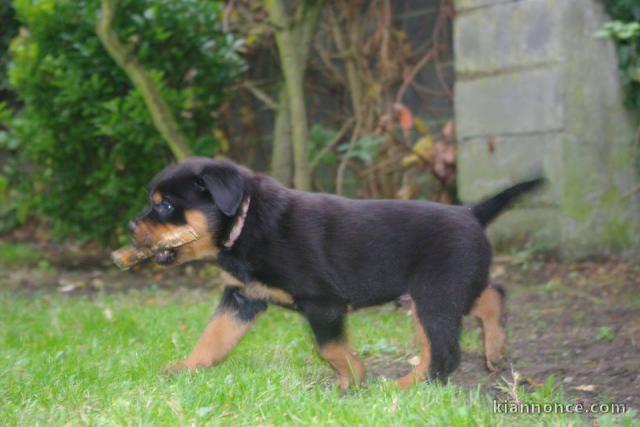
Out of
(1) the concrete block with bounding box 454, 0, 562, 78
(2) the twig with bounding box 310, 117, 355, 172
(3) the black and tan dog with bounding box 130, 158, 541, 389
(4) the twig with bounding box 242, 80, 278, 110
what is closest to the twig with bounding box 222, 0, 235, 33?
(4) the twig with bounding box 242, 80, 278, 110

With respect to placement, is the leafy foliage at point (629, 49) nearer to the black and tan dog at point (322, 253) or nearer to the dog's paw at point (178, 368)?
the black and tan dog at point (322, 253)

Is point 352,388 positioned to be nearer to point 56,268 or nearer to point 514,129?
point 514,129

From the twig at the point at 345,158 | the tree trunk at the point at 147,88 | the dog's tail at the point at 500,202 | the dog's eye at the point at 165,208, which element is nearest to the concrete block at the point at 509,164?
the twig at the point at 345,158

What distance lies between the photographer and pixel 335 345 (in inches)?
142

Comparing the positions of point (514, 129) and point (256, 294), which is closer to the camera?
point (256, 294)

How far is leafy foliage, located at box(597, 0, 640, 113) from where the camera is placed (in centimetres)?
568

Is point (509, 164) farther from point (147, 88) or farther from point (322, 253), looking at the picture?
point (322, 253)

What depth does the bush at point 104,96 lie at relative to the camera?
650 cm

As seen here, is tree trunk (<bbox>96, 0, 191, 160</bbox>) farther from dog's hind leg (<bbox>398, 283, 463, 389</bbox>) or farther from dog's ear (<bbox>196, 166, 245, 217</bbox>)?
dog's hind leg (<bbox>398, 283, 463, 389</bbox>)

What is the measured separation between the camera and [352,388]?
139 inches

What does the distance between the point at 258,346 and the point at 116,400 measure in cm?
138

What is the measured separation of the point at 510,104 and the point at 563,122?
17.0 inches

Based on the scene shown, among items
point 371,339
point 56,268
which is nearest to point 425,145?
point 371,339

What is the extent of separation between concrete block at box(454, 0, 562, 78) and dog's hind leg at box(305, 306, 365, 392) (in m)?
3.02
